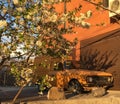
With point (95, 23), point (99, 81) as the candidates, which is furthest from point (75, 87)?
point (95, 23)

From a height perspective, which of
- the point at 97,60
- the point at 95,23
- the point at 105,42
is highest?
the point at 95,23

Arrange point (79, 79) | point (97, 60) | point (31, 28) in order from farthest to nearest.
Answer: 1. point (97, 60)
2. point (79, 79)
3. point (31, 28)

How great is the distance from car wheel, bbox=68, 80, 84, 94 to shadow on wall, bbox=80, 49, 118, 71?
449cm

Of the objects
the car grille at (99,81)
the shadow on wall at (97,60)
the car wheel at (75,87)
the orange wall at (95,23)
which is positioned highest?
the orange wall at (95,23)

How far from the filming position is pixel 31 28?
10.5 m

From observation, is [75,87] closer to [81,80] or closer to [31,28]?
[81,80]

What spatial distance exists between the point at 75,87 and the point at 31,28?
8593 mm

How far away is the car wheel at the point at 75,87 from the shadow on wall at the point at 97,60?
4.49 m

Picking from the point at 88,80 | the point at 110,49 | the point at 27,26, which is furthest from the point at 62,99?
the point at 110,49

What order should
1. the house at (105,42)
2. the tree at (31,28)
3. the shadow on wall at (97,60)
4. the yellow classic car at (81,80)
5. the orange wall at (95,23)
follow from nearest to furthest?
the tree at (31,28), the yellow classic car at (81,80), the house at (105,42), the shadow on wall at (97,60), the orange wall at (95,23)

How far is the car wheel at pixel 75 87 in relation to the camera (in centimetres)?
1827

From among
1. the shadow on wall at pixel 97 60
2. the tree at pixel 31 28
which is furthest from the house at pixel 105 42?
the tree at pixel 31 28

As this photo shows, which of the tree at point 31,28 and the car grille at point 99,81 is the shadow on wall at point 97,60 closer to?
the car grille at point 99,81

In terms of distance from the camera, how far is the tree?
10.2m
